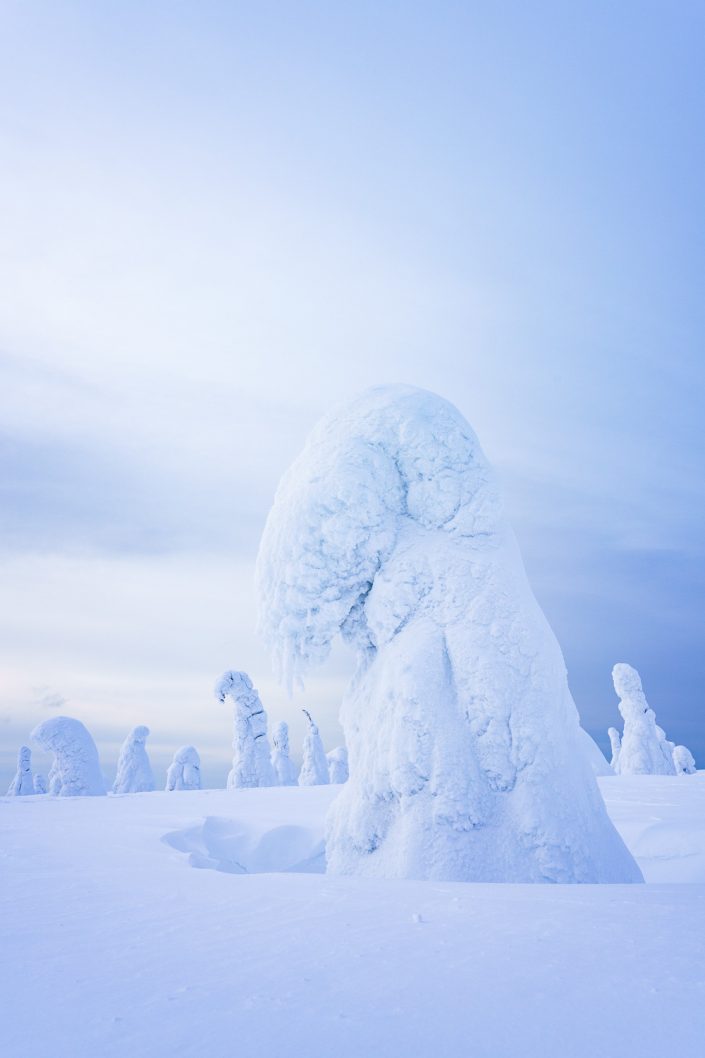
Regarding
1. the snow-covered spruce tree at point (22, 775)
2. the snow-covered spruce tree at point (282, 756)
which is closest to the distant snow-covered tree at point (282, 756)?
the snow-covered spruce tree at point (282, 756)

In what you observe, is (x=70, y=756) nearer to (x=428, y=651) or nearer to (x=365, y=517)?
(x=365, y=517)

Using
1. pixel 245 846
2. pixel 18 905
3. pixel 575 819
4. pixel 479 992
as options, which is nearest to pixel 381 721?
pixel 575 819

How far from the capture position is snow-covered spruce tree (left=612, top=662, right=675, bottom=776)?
2486 centimetres

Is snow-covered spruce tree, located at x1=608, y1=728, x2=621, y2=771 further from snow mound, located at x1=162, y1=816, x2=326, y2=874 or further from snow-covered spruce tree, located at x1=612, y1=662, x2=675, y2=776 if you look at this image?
snow mound, located at x1=162, y1=816, x2=326, y2=874

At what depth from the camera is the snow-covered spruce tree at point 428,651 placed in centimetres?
363

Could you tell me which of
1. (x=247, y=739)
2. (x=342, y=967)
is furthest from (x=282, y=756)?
(x=342, y=967)

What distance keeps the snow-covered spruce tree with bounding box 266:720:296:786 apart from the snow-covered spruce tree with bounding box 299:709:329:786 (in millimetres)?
765

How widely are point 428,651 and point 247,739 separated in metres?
22.8

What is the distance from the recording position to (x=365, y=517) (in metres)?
4.37

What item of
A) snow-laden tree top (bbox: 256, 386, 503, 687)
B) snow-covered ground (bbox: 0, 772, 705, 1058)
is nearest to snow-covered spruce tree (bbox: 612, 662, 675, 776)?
snow-laden tree top (bbox: 256, 386, 503, 687)

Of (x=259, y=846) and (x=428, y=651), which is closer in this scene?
(x=428, y=651)

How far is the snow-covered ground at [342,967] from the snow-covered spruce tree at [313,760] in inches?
1463

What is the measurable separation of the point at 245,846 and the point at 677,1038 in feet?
18.3

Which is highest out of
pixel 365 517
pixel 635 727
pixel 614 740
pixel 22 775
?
pixel 365 517
